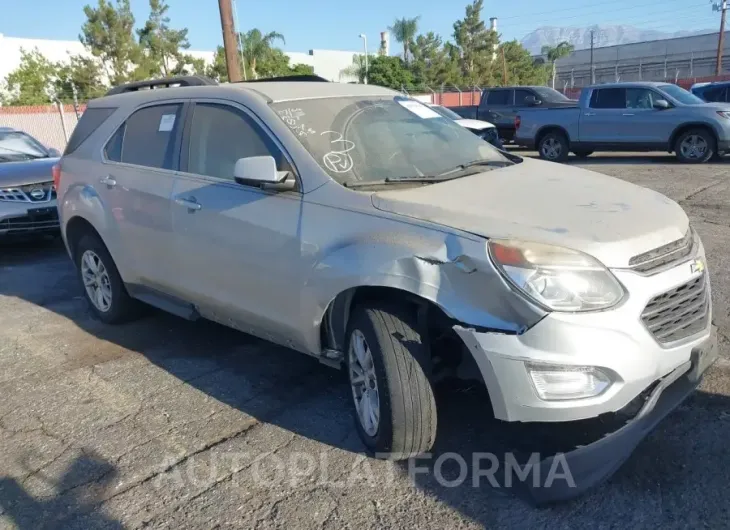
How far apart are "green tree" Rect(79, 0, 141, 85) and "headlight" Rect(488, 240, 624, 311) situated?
A: 39.8 metres

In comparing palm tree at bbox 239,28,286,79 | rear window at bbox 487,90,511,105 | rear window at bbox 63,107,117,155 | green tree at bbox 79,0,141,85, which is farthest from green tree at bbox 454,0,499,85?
rear window at bbox 63,107,117,155

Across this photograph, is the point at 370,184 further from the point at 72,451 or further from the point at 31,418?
the point at 31,418

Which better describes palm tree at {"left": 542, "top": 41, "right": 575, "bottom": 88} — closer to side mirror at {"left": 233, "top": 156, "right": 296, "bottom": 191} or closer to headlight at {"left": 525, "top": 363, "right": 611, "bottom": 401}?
side mirror at {"left": 233, "top": 156, "right": 296, "bottom": 191}

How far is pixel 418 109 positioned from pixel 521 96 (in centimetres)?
1454

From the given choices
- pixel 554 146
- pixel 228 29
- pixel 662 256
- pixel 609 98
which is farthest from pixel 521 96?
pixel 662 256

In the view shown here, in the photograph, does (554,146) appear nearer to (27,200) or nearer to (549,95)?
(549,95)

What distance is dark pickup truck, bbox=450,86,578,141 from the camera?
1753cm

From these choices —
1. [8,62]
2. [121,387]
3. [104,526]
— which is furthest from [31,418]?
[8,62]

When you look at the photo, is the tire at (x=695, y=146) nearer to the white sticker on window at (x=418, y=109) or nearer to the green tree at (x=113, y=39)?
the white sticker on window at (x=418, y=109)

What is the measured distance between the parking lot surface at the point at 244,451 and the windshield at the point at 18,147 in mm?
5073

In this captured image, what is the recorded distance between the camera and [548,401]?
276 centimetres

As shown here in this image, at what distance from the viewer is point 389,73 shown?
2015 inches

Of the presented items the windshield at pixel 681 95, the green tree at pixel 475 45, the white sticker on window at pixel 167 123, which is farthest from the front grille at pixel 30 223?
the green tree at pixel 475 45

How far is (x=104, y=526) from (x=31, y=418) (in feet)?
4.43
